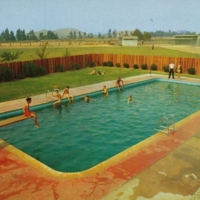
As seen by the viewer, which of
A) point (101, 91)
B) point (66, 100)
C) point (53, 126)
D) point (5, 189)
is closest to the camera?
point (5, 189)

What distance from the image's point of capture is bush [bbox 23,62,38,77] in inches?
927

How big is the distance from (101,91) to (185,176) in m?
12.1

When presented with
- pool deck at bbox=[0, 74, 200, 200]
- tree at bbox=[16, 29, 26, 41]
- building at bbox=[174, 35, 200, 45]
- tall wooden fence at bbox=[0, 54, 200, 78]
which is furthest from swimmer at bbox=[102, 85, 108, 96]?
tree at bbox=[16, 29, 26, 41]

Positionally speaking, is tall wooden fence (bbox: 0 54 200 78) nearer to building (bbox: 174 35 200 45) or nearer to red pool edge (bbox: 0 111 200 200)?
red pool edge (bbox: 0 111 200 200)

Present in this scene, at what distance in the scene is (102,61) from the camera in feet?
105

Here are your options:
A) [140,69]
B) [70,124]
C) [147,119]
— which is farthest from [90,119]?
[140,69]

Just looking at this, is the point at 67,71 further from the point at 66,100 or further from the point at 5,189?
the point at 5,189

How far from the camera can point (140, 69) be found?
95.2ft

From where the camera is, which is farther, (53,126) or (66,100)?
(66,100)

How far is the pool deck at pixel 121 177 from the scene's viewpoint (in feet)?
19.8

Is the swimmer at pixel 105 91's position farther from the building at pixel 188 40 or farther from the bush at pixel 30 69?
the building at pixel 188 40

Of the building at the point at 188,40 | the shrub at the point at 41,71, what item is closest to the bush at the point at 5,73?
the shrub at the point at 41,71

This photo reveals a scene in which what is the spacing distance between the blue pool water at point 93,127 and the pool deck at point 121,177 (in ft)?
3.83

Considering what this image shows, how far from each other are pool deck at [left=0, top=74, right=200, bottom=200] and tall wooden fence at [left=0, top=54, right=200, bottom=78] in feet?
56.2
